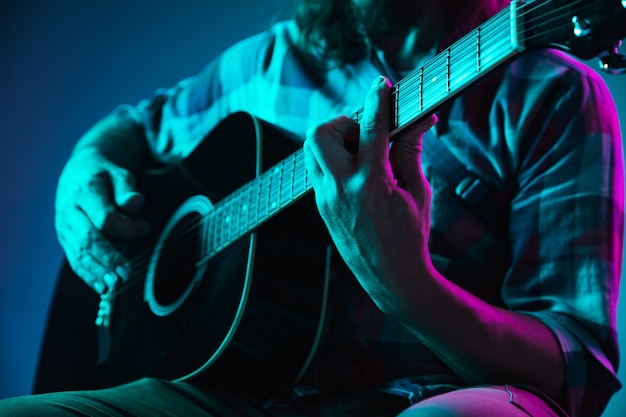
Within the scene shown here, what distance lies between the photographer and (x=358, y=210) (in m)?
0.69

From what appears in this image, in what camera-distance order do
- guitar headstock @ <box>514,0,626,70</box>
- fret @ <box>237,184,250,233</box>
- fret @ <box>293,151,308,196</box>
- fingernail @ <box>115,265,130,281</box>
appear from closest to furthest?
guitar headstock @ <box>514,0,626,70</box> < fret @ <box>293,151,308,196</box> < fret @ <box>237,184,250,233</box> < fingernail @ <box>115,265,130,281</box>

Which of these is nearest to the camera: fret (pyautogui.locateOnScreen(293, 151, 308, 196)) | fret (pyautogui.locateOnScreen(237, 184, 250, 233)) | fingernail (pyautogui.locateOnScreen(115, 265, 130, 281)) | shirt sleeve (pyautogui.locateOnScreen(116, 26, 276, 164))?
fret (pyautogui.locateOnScreen(293, 151, 308, 196))

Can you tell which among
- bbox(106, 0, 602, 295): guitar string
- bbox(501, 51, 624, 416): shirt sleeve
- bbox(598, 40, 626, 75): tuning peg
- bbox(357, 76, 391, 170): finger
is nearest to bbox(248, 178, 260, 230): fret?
bbox(106, 0, 602, 295): guitar string

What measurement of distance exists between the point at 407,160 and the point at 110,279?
63 centimetres

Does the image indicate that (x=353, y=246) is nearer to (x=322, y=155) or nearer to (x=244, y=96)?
(x=322, y=155)

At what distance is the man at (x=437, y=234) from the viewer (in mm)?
703

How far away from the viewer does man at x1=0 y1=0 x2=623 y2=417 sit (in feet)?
2.31

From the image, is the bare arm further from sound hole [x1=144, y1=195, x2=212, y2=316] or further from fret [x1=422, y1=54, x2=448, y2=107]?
sound hole [x1=144, y1=195, x2=212, y2=316]

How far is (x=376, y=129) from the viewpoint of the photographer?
0.70 m

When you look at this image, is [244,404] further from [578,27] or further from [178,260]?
[578,27]

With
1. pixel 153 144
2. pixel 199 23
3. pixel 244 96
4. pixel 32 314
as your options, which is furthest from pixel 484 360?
pixel 32 314

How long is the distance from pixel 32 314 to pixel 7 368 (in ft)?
0.49

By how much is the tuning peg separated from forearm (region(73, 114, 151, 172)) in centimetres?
100

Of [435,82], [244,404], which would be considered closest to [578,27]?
[435,82]
